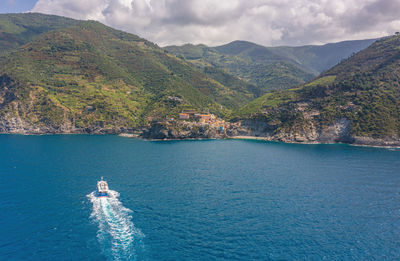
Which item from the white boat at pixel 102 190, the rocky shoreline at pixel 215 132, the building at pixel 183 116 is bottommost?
the white boat at pixel 102 190

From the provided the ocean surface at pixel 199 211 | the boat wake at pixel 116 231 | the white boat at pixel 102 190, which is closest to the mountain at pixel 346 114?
the ocean surface at pixel 199 211

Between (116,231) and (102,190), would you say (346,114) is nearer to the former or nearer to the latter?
(102,190)

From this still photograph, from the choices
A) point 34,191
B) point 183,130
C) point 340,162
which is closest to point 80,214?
point 34,191

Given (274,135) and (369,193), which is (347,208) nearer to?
(369,193)

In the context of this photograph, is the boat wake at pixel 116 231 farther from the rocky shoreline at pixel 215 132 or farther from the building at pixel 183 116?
the building at pixel 183 116

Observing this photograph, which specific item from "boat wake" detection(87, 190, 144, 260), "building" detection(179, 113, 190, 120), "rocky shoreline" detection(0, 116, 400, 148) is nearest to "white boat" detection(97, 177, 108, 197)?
"boat wake" detection(87, 190, 144, 260)

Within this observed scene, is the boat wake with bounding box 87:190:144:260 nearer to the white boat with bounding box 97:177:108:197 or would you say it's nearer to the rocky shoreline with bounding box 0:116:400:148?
the white boat with bounding box 97:177:108:197
